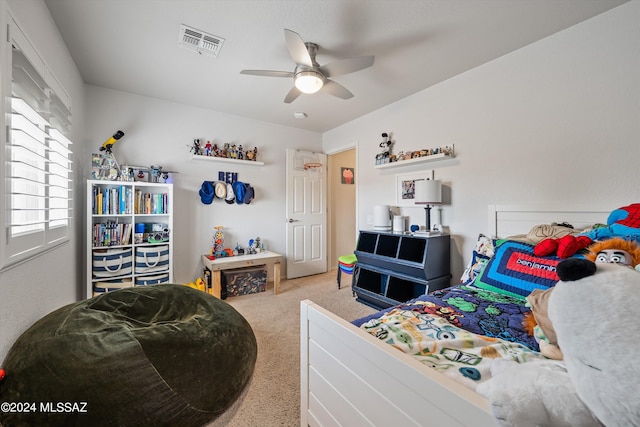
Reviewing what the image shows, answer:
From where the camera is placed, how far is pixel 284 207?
4.17 metres

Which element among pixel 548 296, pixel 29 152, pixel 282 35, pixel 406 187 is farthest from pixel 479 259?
pixel 29 152

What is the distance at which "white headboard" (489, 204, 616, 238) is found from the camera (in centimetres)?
185

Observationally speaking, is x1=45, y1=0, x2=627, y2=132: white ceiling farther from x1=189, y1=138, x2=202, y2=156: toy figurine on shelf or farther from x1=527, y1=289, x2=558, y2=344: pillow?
x1=527, y1=289, x2=558, y2=344: pillow

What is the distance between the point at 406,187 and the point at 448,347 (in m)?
2.45

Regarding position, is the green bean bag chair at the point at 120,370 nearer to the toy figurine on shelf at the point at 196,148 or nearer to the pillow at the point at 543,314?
the pillow at the point at 543,314

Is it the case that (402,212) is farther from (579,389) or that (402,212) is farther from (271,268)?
(579,389)

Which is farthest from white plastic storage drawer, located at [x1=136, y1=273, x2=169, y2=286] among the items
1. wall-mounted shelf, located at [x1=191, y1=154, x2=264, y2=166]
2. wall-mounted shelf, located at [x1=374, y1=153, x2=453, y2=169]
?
wall-mounted shelf, located at [x1=374, y1=153, x2=453, y2=169]

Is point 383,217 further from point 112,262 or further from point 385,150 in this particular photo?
point 112,262

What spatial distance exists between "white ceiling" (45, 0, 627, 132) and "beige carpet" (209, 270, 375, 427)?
2.50 meters

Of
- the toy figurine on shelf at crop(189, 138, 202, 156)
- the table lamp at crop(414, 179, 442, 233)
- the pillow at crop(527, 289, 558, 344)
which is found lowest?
the pillow at crop(527, 289, 558, 344)

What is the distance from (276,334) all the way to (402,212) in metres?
2.09

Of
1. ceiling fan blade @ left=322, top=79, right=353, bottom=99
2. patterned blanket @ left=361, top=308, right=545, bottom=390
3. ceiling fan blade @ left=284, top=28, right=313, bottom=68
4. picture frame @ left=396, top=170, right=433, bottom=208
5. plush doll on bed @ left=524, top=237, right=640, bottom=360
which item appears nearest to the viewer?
patterned blanket @ left=361, top=308, right=545, bottom=390

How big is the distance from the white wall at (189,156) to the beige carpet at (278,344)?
905 millimetres

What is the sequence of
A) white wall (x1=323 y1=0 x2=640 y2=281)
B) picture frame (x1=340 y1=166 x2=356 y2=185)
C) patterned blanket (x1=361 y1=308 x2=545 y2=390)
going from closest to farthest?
patterned blanket (x1=361 y1=308 x2=545 y2=390), white wall (x1=323 y1=0 x2=640 y2=281), picture frame (x1=340 y1=166 x2=356 y2=185)
